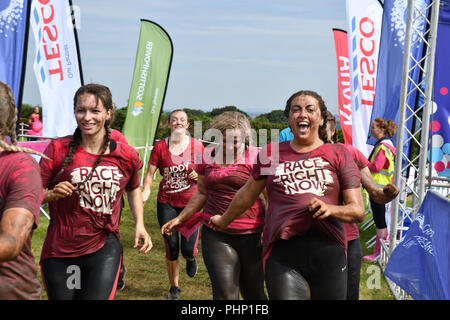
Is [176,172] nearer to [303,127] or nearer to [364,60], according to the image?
[303,127]

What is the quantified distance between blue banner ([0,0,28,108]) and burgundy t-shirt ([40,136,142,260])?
551 centimetres

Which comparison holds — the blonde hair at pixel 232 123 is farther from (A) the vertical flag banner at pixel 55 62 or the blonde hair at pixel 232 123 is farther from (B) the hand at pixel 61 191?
(A) the vertical flag banner at pixel 55 62

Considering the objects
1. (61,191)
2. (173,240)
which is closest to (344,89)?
(173,240)

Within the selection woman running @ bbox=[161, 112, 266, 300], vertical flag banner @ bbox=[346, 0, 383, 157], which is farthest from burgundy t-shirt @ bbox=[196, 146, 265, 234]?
vertical flag banner @ bbox=[346, 0, 383, 157]

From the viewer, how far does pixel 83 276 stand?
12.5 ft

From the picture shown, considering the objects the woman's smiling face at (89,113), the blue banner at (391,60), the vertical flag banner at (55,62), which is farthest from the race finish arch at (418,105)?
the vertical flag banner at (55,62)

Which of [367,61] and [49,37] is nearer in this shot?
[367,61]

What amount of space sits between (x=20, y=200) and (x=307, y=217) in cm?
176

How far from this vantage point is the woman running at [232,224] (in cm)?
464

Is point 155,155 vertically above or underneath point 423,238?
above

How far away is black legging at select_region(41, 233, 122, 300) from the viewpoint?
374 centimetres

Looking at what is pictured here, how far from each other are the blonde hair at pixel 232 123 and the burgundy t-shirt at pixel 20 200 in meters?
2.62

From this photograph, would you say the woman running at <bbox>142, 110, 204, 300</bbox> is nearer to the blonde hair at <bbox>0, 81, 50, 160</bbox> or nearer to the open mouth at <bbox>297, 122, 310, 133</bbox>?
the open mouth at <bbox>297, 122, 310, 133</bbox>

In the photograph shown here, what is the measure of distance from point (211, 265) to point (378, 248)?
463cm
